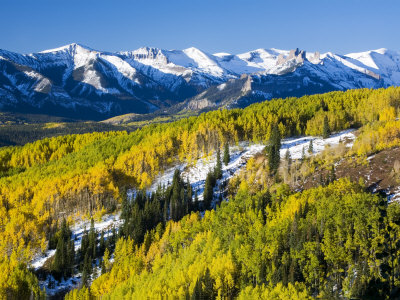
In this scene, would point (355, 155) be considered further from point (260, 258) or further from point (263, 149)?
point (260, 258)

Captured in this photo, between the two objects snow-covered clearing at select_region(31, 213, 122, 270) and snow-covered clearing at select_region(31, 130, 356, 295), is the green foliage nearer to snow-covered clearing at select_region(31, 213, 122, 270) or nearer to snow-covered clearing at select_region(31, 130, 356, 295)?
snow-covered clearing at select_region(31, 213, 122, 270)

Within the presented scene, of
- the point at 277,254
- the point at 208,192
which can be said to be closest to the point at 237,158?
the point at 208,192

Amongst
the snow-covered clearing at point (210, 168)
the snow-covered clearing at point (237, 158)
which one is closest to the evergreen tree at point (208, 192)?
the snow-covered clearing at point (210, 168)

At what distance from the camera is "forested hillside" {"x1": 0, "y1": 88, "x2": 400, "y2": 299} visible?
7550 cm

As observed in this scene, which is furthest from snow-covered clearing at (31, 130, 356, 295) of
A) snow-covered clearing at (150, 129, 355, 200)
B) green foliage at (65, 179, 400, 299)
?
green foliage at (65, 179, 400, 299)

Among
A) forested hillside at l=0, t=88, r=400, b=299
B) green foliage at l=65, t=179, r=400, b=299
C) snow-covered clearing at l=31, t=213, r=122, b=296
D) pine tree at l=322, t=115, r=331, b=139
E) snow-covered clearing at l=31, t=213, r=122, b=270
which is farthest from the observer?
pine tree at l=322, t=115, r=331, b=139

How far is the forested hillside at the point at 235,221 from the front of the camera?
75.5m

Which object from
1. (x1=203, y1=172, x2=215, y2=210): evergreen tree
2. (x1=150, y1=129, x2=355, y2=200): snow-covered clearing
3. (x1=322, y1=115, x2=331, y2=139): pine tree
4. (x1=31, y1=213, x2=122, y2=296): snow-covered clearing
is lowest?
(x1=31, y1=213, x2=122, y2=296): snow-covered clearing

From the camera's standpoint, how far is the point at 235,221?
10494 centimetres

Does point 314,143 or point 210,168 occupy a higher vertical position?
point 314,143

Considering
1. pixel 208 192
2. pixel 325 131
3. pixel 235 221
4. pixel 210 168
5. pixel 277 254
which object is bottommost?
pixel 277 254

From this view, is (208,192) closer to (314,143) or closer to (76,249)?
(76,249)

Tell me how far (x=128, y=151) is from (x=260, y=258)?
384 ft

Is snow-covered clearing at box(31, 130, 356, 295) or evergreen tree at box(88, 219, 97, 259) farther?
snow-covered clearing at box(31, 130, 356, 295)
